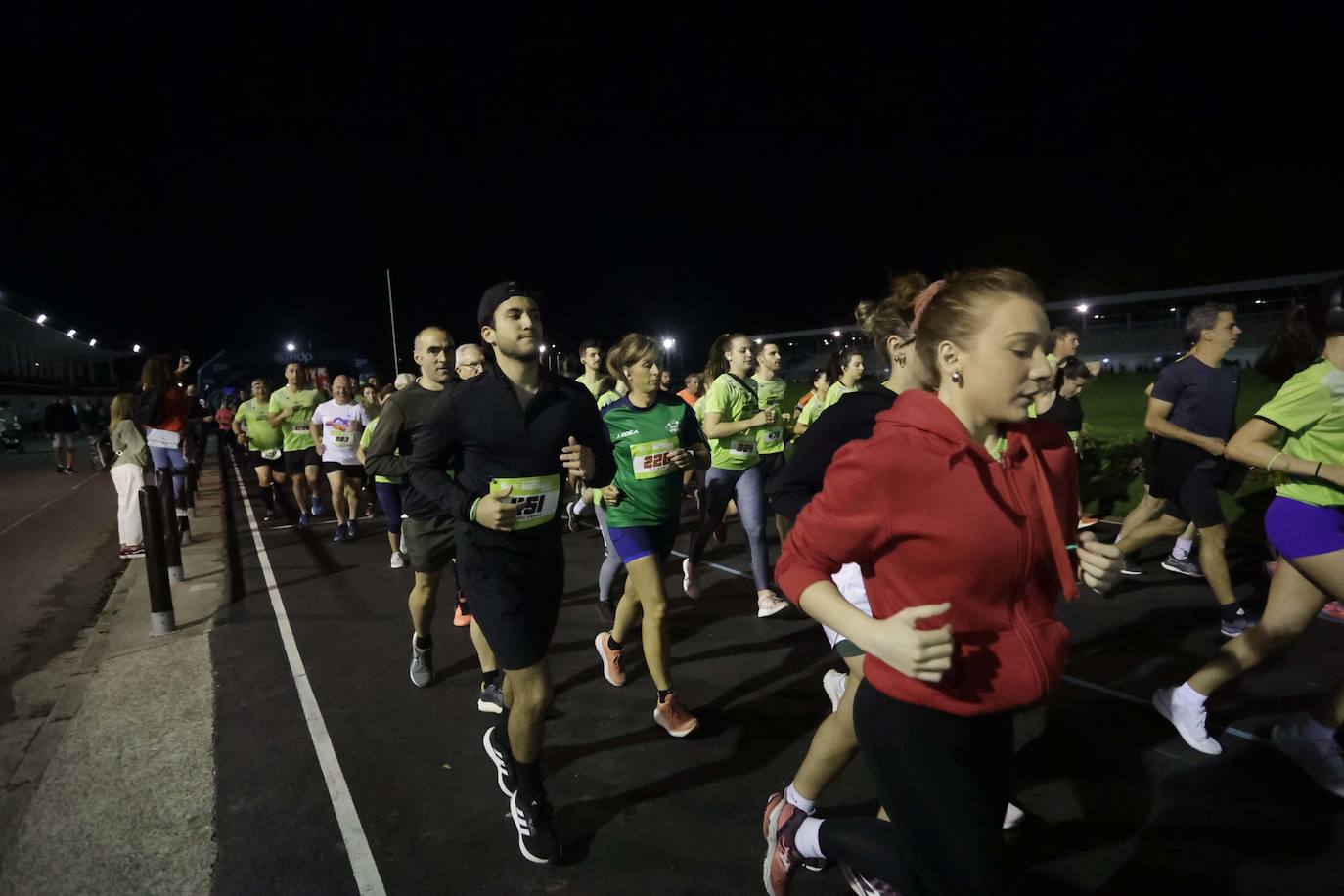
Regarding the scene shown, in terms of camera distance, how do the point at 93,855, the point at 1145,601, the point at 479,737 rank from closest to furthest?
the point at 93,855 < the point at 479,737 < the point at 1145,601

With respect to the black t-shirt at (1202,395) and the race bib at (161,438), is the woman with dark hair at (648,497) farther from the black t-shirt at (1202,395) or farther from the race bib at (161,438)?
the race bib at (161,438)

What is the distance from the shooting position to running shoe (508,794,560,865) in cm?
303

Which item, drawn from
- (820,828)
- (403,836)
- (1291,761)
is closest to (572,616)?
(403,836)

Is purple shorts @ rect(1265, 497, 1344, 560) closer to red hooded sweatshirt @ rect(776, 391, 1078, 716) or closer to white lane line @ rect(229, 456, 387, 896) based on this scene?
red hooded sweatshirt @ rect(776, 391, 1078, 716)

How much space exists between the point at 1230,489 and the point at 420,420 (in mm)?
5907

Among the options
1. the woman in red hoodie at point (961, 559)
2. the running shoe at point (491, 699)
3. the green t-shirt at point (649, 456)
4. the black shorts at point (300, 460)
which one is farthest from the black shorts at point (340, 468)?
the woman in red hoodie at point (961, 559)

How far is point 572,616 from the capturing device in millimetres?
6336

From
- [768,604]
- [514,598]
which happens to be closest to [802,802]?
[514,598]

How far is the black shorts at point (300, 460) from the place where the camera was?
35.1 feet

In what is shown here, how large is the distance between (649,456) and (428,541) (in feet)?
5.13

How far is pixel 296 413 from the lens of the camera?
1052 centimetres

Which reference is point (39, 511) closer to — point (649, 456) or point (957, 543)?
point (649, 456)

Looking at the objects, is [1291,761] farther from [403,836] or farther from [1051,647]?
[403,836]

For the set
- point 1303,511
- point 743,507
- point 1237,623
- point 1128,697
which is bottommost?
point 1128,697
